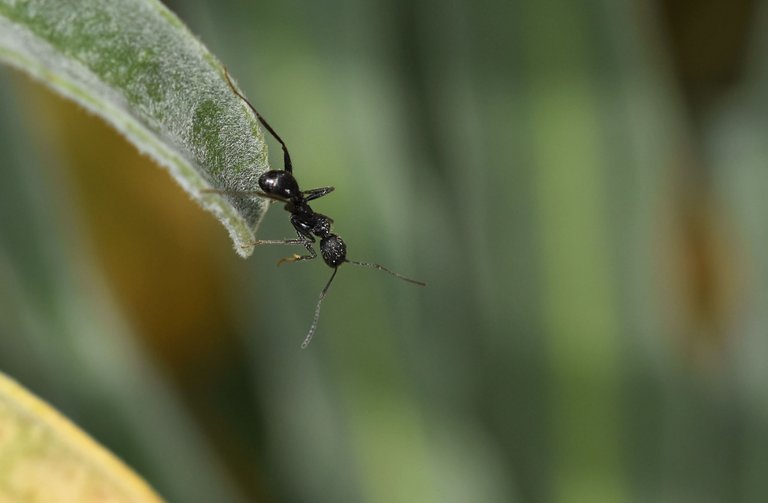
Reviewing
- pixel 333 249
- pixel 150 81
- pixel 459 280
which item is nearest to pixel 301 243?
pixel 333 249

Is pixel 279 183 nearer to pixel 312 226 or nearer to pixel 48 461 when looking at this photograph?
pixel 312 226

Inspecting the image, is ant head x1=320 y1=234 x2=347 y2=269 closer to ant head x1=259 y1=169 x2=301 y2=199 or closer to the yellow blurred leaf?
ant head x1=259 y1=169 x2=301 y2=199

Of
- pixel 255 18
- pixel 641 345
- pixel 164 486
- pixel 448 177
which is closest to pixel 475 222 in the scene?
pixel 448 177

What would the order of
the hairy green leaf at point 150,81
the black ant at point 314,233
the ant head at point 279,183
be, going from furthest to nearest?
the black ant at point 314,233
the ant head at point 279,183
the hairy green leaf at point 150,81

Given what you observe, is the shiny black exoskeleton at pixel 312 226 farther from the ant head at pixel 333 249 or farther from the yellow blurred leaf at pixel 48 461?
the yellow blurred leaf at pixel 48 461

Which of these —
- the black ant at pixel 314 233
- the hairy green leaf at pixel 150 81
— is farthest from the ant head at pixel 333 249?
the hairy green leaf at pixel 150 81

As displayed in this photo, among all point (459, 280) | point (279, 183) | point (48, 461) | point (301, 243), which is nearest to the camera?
point (48, 461)

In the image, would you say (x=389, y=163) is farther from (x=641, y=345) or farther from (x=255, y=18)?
(x=641, y=345)
